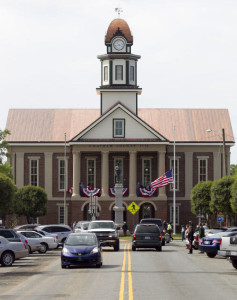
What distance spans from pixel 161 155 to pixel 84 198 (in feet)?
30.7

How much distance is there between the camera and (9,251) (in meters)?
33.8

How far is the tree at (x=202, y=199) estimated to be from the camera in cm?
7706

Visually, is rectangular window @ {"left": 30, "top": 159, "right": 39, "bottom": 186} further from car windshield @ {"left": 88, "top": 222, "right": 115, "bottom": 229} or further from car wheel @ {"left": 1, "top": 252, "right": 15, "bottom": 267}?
car wheel @ {"left": 1, "top": 252, "right": 15, "bottom": 267}

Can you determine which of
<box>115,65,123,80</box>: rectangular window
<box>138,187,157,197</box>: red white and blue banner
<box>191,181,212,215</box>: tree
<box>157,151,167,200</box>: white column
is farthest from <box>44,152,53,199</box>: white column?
<box>191,181,212,215</box>: tree

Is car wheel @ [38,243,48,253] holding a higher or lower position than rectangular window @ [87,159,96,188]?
lower

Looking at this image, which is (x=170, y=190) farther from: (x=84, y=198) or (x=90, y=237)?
(x=90, y=237)

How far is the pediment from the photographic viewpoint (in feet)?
278

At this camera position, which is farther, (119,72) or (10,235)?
(119,72)

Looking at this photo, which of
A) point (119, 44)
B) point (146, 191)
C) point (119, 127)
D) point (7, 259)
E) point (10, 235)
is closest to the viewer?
point (7, 259)

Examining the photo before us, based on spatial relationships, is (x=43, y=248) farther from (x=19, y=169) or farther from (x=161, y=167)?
(x=19, y=169)

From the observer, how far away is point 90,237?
32.1 m

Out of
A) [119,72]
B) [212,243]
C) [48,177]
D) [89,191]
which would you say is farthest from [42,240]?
[119,72]

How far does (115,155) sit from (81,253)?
57.2 m

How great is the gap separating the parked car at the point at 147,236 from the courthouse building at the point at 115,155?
38.1 metres
